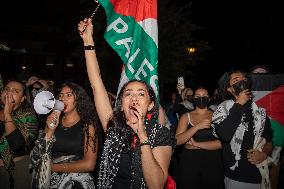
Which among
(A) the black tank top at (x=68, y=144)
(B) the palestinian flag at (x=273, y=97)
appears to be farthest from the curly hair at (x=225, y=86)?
(A) the black tank top at (x=68, y=144)

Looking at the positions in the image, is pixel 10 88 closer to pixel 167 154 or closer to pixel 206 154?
pixel 167 154

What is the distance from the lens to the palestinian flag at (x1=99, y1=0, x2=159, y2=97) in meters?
4.20

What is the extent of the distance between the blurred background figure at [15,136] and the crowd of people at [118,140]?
0.04 ft

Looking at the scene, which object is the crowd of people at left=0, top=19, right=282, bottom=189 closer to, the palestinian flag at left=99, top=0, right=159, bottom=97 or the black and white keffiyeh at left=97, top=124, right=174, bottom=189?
the black and white keffiyeh at left=97, top=124, right=174, bottom=189

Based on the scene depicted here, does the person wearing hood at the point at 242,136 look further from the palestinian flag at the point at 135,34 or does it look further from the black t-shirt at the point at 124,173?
the black t-shirt at the point at 124,173

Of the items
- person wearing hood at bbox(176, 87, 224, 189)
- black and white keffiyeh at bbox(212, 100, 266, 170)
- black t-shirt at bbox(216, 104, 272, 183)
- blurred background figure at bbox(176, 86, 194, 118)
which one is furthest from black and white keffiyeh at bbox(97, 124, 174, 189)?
blurred background figure at bbox(176, 86, 194, 118)

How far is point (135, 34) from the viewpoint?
4324mm

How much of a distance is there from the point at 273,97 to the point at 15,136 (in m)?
3.68

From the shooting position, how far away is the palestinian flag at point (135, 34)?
165 inches

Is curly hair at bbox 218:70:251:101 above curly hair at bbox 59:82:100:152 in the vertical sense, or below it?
above

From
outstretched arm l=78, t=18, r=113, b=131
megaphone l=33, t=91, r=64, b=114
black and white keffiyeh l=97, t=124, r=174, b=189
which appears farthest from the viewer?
megaphone l=33, t=91, r=64, b=114

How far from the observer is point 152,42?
4289 mm

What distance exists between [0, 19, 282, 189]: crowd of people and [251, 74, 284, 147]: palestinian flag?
0.67 m

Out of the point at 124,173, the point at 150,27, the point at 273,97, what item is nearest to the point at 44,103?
the point at 124,173
